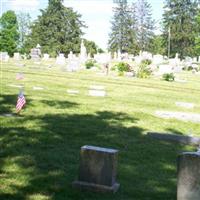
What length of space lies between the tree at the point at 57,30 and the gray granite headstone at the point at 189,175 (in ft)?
267

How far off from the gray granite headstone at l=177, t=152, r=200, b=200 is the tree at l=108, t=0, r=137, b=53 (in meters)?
105

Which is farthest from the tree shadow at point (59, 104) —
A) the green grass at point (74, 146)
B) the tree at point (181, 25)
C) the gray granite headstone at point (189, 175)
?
the tree at point (181, 25)

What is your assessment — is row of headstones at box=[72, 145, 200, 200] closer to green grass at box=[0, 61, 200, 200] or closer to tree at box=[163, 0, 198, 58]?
green grass at box=[0, 61, 200, 200]

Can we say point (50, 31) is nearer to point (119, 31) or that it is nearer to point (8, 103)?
point (119, 31)

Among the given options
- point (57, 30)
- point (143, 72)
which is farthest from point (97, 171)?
point (57, 30)

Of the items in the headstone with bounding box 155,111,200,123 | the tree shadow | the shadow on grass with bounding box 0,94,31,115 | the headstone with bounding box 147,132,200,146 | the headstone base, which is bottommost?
the headstone base

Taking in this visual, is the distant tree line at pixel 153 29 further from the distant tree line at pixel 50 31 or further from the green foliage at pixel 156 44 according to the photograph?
the distant tree line at pixel 50 31

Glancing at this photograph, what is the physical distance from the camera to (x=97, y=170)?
19.1ft

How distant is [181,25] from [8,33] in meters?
38.5

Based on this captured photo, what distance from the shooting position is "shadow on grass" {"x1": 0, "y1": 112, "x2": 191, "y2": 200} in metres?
5.77

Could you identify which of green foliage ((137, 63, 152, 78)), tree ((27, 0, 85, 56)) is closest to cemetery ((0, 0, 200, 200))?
green foliage ((137, 63, 152, 78))

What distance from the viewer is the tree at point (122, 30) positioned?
110938 mm

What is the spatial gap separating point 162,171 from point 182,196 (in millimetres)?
1966

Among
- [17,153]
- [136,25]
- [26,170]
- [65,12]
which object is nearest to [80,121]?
[17,153]
